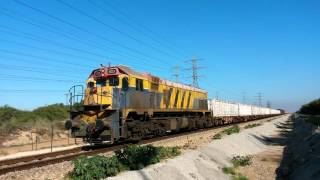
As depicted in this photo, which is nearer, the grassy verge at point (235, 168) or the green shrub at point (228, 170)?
the grassy verge at point (235, 168)

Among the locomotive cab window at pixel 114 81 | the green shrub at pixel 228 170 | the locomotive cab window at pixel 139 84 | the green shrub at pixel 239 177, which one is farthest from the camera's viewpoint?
the locomotive cab window at pixel 139 84

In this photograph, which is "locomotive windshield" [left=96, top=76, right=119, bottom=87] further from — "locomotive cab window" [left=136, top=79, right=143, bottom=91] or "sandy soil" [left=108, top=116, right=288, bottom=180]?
"sandy soil" [left=108, top=116, right=288, bottom=180]

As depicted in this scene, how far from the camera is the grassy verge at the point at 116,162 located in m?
11.0

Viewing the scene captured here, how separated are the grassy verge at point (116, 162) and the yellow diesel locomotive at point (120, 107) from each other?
5.35 m

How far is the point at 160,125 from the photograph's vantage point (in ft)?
86.9

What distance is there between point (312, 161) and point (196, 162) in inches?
176

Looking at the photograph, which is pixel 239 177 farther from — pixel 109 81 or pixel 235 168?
pixel 109 81

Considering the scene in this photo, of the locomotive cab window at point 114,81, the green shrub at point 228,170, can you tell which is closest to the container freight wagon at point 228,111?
the locomotive cab window at point 114,81

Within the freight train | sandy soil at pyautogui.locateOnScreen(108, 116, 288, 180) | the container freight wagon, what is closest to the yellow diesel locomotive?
the freight train

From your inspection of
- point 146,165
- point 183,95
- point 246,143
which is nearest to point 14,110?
point 183,95

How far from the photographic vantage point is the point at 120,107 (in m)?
20.8

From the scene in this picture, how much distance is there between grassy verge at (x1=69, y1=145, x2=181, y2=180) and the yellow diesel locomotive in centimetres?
535

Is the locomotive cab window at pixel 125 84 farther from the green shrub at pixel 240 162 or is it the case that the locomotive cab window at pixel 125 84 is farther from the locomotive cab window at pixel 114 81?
the green shrub at pixel 240 162

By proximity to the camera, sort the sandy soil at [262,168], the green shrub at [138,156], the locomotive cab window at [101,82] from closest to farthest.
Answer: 1. the green shrub at [138,156]
2. the sandy soil at [262,168]
3. the locomotive cab window at [101,82]
